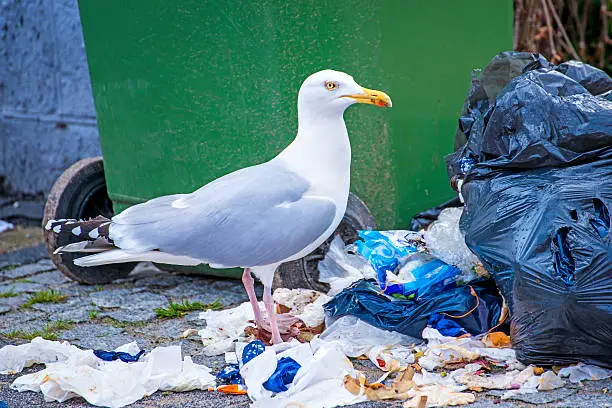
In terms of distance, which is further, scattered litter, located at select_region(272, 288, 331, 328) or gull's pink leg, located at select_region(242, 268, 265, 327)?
scattered litter, located at select_region(272, 288, 331, 328)

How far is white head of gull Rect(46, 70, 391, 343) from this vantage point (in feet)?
9.09

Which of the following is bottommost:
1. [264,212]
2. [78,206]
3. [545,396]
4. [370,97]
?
[545,396]

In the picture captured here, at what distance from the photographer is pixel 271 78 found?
11.3 ft

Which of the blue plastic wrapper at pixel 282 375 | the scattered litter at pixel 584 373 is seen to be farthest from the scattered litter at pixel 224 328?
the scattered litter at pixel 584 373

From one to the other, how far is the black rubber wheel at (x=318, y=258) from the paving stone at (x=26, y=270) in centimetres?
165

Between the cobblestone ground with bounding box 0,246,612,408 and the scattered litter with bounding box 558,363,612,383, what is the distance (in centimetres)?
3

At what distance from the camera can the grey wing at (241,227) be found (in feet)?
9.07

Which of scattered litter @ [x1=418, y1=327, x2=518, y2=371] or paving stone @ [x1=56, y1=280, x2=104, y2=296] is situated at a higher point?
paving stone @ [x1=56, y1=280, x2=104, y2=296]

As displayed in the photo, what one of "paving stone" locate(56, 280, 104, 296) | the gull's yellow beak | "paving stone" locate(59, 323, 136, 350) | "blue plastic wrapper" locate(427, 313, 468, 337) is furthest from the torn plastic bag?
"paving stone" locate(56, 280, 104, 296)

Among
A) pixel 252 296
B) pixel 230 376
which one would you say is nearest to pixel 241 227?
pixel 252 296

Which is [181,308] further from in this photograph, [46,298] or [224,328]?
[46,298]

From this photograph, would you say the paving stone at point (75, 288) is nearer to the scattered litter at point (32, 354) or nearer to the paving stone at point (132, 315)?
the paving stone at point (132, 315)

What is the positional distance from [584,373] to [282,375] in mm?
899

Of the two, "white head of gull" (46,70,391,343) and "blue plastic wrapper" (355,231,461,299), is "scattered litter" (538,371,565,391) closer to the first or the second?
"blue plastic wrapper" (355,231,461,299)
